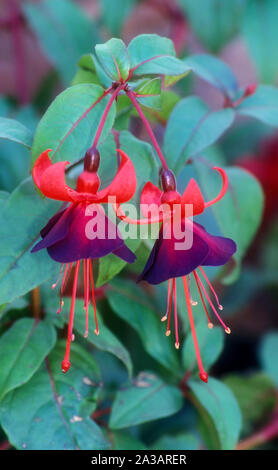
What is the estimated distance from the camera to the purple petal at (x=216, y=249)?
20.6 inches

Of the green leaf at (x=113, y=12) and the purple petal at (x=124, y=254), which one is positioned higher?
the green leaf at (x=113, y=12)

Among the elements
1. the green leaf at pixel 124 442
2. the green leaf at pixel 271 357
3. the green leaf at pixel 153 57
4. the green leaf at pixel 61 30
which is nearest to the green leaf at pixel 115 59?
the green leaf at pixel 153 57

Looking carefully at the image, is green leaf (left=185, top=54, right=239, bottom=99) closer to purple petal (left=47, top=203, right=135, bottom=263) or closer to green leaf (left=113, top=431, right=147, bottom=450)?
purple petal (left=47, top=203, right=135, bottom=263)

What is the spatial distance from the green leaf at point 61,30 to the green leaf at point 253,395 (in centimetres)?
66

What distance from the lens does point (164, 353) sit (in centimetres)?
81

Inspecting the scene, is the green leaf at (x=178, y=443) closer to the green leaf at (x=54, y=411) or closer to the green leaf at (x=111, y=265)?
the green leaf at (x=54, y=411)

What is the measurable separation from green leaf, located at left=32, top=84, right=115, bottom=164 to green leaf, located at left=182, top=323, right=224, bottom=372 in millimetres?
342

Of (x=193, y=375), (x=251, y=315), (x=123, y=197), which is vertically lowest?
(x=251, y=315)

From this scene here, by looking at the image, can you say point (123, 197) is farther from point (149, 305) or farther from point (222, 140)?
point (222, 140)

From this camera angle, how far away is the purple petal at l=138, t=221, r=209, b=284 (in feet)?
1.64

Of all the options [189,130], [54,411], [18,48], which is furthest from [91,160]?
[18,48]

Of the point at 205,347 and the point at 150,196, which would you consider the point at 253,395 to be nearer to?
the point at 205,347

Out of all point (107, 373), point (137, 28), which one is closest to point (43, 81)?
point (137, 28)
